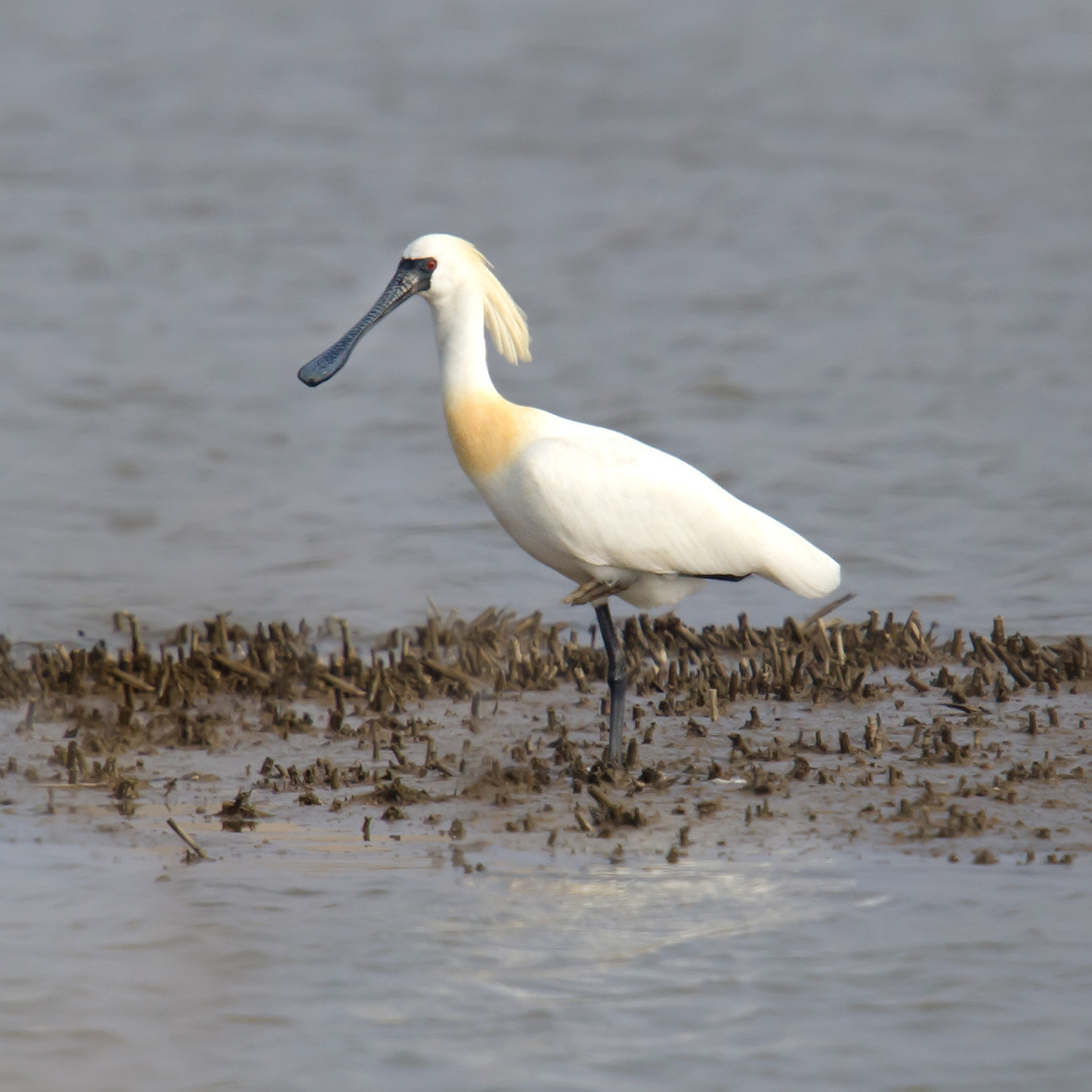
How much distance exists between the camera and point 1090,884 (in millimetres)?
5137

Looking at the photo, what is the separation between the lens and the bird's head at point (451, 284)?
7.16 m

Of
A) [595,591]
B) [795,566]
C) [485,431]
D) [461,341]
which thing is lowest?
[595,591]

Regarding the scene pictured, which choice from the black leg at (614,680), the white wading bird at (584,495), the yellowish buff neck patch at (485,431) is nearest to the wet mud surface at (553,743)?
the black leg at (614,680)

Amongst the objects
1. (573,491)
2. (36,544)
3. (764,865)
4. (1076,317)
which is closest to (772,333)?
(1076,317)

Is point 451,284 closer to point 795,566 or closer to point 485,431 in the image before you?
point 485,431

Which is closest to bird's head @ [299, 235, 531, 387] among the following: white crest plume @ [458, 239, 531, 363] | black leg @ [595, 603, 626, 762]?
white crest plume @ [458, 239, 531, 363]

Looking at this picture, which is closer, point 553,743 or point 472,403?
point 553,743

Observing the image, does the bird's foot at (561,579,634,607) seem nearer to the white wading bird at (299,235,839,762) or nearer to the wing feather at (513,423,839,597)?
the white wading bird at (299,235,839,762)

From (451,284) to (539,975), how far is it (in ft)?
11.2

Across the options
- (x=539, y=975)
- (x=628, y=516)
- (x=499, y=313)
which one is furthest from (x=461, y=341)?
(x=539, y=975)

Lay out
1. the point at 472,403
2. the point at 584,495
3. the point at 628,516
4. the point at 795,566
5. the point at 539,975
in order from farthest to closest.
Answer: the point at 795,566 < the point at 472,403 < the point at 628,516 < the point at 584,495 < the point at 539,975

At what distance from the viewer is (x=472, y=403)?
6.96m

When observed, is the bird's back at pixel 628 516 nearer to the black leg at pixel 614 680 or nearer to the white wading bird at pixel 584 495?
the white wading bird at pixel 584 495

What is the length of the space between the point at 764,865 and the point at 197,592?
2.05 meters
